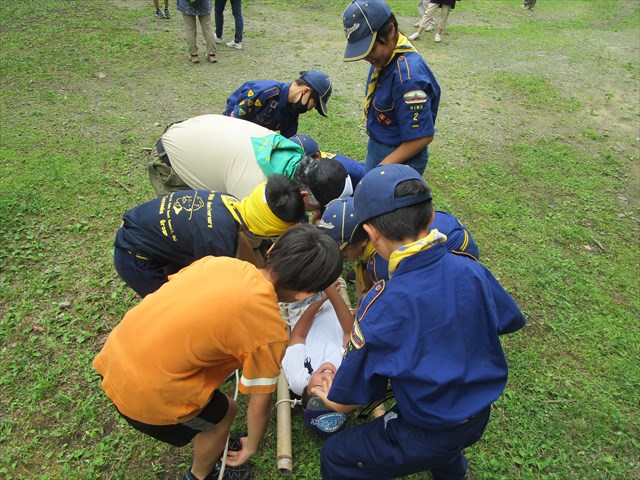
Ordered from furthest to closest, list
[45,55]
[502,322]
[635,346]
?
1. [45,55]
2. [635,346]
3. [502,322]

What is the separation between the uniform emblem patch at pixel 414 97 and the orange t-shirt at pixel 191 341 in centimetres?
176

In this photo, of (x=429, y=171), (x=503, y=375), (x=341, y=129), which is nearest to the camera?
(x=503, y=375)

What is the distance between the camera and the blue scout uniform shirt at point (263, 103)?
362 centimetres

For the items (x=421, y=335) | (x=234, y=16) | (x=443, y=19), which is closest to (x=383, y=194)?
(x=421, y=335)

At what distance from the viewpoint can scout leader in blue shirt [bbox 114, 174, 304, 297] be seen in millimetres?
2312

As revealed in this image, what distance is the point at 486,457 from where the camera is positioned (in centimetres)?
249

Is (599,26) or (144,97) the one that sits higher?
(599,26)

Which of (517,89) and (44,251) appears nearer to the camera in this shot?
(44,251)

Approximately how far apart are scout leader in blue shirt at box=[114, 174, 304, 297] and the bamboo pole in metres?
0.88

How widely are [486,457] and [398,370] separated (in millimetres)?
1447

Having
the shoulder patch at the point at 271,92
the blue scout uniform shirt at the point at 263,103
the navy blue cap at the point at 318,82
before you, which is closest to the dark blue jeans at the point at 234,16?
the blue scout uniform shirt at the point at 263,103

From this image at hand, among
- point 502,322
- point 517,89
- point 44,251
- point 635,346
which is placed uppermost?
point 502,322

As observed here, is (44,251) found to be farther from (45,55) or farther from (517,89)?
(517,89)

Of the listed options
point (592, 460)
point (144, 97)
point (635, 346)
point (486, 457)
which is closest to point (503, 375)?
point (486, 457)
